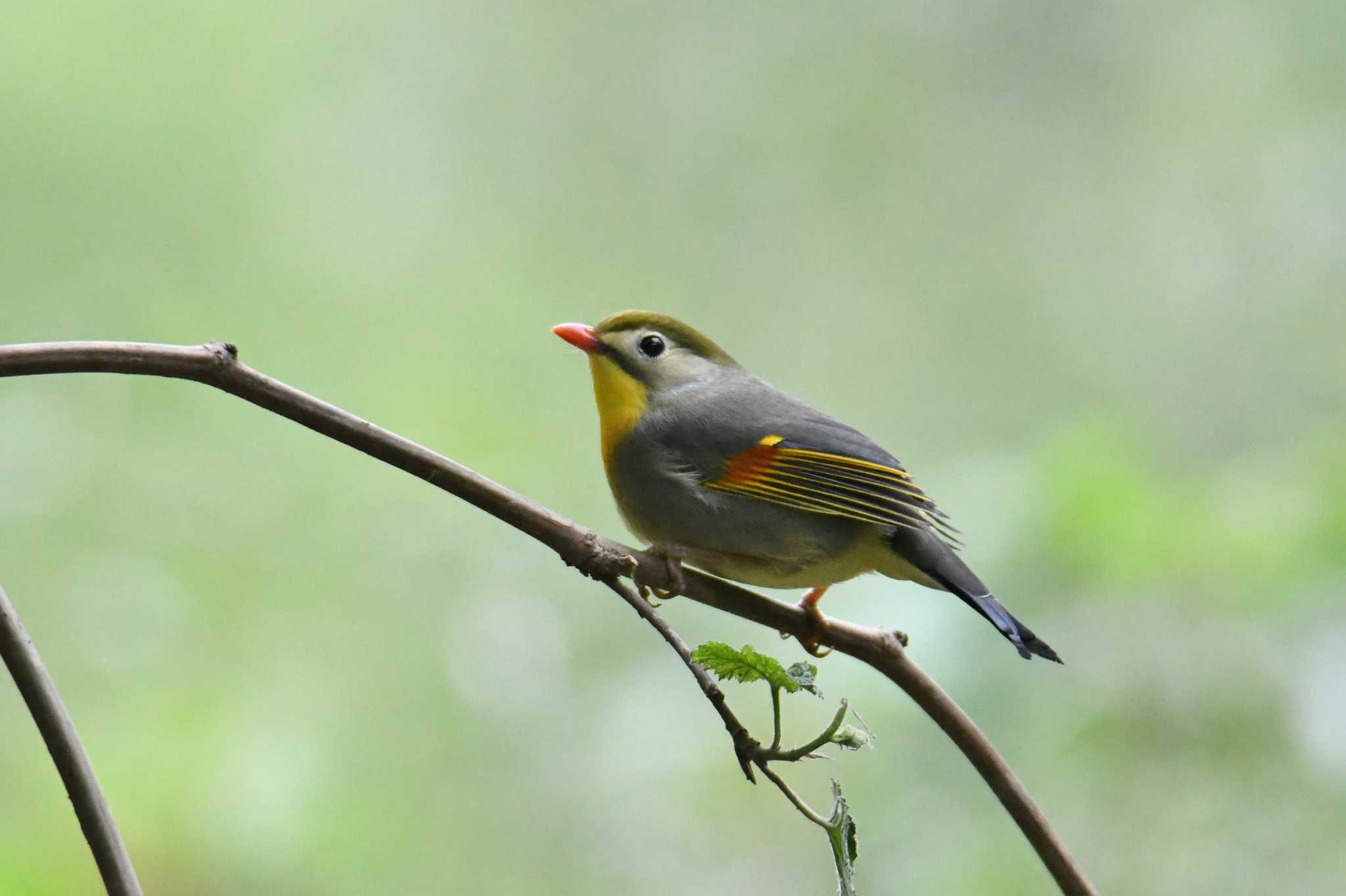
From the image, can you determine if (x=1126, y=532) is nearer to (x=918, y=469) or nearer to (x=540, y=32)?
(x=918, y=469)

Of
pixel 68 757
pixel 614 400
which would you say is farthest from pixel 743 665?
pixel 614 400

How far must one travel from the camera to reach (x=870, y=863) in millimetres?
1988

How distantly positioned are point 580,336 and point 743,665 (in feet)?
2.69

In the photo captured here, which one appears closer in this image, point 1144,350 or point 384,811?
point 384,811

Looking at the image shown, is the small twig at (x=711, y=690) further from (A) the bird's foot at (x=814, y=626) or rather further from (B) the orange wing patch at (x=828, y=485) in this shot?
(B) the orange wing patch at (x=828, y=485)

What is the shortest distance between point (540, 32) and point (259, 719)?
5.57ft

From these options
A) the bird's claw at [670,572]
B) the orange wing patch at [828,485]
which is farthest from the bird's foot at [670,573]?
the orange wing patch at [828,485]

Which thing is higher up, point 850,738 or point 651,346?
point 651,346

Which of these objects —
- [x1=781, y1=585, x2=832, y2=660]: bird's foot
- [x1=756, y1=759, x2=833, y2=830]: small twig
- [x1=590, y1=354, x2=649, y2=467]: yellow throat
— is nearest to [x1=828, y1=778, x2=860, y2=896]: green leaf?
[x1=756, y1=759, x2=833, y2=830]: small twig

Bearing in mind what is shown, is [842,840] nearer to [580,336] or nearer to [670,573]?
[670,573]

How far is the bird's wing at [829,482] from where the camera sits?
4.99 feet

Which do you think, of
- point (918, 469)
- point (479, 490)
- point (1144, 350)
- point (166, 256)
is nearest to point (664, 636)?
point (479, 490)

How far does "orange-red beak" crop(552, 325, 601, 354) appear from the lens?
171cm

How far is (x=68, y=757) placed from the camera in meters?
1.02
